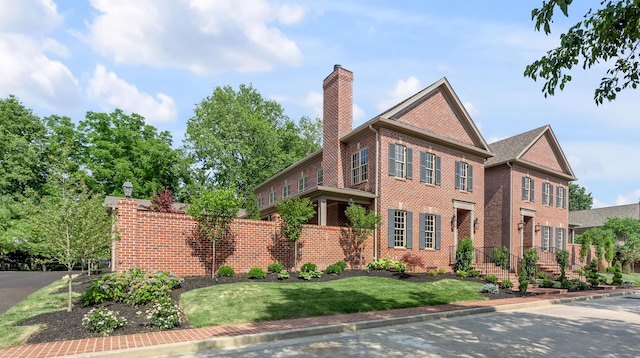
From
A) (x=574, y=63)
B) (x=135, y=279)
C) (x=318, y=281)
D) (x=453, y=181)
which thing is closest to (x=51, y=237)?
(x=135, y=279)

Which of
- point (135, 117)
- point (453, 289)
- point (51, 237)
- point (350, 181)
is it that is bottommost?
point (453, 289)

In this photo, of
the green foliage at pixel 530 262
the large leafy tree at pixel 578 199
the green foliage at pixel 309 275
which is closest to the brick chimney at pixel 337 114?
the green foliage at pixel 309 275

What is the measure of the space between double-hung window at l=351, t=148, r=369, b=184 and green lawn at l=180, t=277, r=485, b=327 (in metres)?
6.08

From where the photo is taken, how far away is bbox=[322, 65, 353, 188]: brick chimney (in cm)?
2100

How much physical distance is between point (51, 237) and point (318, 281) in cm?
853

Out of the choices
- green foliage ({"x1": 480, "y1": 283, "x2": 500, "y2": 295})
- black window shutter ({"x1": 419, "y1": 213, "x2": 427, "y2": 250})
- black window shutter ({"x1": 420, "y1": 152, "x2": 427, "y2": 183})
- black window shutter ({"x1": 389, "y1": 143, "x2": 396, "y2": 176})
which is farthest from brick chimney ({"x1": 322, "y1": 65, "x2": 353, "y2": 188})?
green foliage ({"x1": 480, "y1": 283, "x2": 500, "y2": 295})

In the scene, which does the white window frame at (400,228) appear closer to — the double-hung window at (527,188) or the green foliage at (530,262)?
the green foliage at (530,262)

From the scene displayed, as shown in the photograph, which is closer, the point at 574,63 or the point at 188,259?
the point at 574,63

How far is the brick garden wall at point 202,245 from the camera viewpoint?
12.8 metres

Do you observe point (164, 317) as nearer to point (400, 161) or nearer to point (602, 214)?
point (400, 161)

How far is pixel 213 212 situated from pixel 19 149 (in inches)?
1271

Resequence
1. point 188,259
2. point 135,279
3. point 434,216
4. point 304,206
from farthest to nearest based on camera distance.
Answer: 1. point 434,216
2. point 304,206
3. point 188,259
4. point 135,279

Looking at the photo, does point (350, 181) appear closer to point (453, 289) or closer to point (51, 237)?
point (453, 289)

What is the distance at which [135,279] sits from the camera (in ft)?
34.4
